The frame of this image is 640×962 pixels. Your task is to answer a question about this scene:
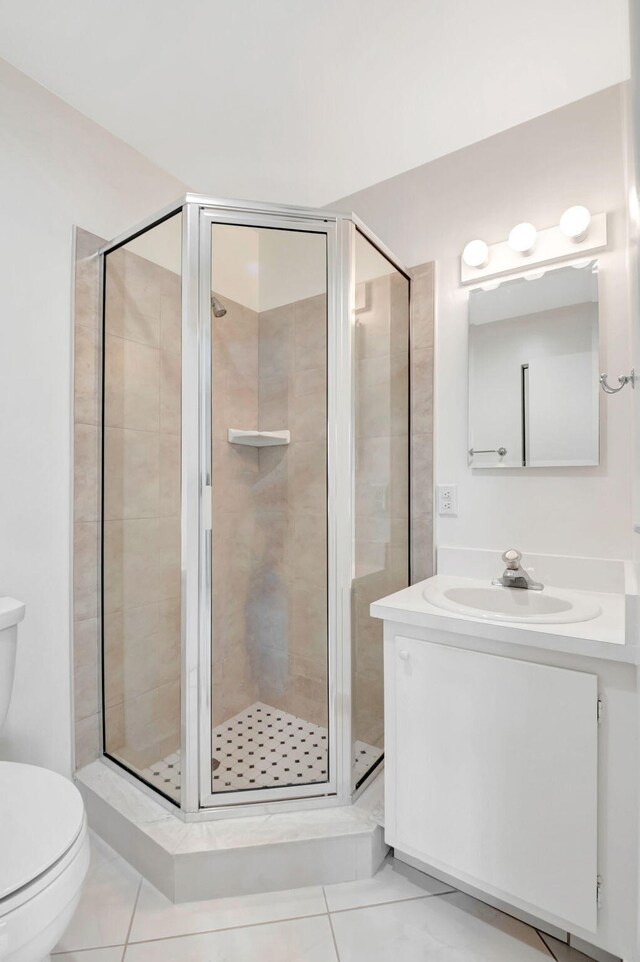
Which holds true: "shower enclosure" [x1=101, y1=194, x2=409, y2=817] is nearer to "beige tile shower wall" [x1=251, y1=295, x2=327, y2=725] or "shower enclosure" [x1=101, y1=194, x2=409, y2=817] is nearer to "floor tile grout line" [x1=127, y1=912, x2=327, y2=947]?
"beige tile shower wall" [x1=251, y1=295, x2=327, y2=725]

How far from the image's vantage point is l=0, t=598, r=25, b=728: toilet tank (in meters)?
1.32

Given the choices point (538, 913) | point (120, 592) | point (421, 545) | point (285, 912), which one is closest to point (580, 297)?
point (421, 545)

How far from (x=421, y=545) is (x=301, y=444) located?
25.9 inches

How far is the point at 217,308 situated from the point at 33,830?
55.4 inches

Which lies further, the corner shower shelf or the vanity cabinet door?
the corner shower shelf

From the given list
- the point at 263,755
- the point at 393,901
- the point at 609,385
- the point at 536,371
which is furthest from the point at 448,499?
the point at 393,901

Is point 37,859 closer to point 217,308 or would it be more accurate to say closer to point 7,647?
point 7,647

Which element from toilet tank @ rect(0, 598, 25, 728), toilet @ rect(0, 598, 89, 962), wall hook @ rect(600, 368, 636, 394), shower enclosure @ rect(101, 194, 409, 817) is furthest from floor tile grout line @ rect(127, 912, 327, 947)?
wall hook @ rect(600, 368, 636, 394)

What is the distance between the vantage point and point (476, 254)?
1.73 meters

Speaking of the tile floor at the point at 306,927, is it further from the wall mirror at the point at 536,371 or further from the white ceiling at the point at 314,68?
the white ceiling at the point at 314,68

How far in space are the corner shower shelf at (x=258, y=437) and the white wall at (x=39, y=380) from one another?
61 centimetres

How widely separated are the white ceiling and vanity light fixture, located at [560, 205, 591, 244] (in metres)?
0.40

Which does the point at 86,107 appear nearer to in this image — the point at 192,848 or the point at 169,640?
the point at 169,640

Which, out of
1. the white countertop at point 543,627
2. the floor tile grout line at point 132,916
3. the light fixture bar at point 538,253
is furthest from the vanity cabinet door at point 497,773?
the light fixture bar at point 538,253
